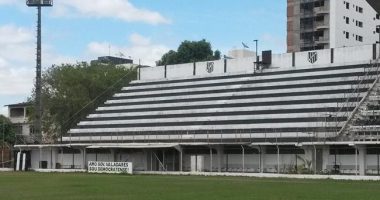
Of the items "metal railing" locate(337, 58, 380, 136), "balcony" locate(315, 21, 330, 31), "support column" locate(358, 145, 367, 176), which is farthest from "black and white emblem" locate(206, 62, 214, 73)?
"balcony" locate(315, 21, 330, 31)

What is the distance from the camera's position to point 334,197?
30.8 m

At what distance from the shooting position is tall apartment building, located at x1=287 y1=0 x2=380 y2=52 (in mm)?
123250

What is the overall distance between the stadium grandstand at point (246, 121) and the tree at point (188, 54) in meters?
34.9

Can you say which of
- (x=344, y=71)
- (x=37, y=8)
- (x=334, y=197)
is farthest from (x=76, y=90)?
(x=334, y=197)

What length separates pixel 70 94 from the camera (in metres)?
98.9

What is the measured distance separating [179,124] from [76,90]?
2673 cm

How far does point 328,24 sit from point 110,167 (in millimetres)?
65137

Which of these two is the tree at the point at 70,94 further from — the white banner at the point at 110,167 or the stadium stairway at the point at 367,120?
the stadium stairway at the point at 367,120

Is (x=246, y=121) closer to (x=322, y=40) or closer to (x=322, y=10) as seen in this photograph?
(x=322, y=40)

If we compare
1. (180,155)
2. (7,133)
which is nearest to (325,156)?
(180,155)

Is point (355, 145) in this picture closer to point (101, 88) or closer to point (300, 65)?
point (300, 65)

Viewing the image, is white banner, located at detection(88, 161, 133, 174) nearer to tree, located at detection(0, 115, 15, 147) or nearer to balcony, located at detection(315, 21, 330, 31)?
tree, located at detection(0, 115, 15, 147)

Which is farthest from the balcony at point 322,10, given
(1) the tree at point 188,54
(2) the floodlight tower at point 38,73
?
(2) the floodlight tower at point 38,73

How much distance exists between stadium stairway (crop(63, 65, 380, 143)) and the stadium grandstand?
0.12 meters
